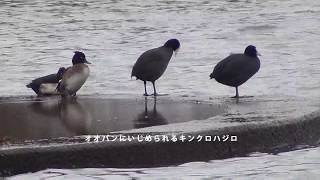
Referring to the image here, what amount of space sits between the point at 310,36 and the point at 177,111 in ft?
44.6

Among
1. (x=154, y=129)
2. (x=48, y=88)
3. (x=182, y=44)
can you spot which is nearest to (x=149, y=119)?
(x=154, y=129)

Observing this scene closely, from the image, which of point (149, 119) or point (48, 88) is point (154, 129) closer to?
point (149, 119)

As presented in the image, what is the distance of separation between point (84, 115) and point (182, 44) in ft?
41.8

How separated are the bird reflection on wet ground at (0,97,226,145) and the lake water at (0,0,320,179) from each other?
816 mm

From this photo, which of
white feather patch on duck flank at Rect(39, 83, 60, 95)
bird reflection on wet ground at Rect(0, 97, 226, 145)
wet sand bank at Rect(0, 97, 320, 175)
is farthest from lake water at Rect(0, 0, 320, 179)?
white feather patch on duck flank at Rect(39, 83, 60, 95)

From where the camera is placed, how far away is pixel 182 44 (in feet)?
76.1

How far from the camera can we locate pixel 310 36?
2388 cm

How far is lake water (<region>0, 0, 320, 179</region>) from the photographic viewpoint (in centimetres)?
1527

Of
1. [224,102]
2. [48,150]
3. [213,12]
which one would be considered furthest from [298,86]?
[213,12]

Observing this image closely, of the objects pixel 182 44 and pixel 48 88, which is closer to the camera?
pixel 48 88

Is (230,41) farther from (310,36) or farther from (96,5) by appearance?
(96,5)

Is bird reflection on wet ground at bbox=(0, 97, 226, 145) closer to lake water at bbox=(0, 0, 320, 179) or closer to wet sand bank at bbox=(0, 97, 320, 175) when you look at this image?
wet sand bank at bbox=(0, 97, 320, 175)

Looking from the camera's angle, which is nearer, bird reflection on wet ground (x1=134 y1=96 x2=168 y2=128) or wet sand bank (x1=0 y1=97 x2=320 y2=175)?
wet sand bank (x1=0 y1=97 x2=320 y2=175)

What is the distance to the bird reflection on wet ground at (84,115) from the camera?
949 cm
